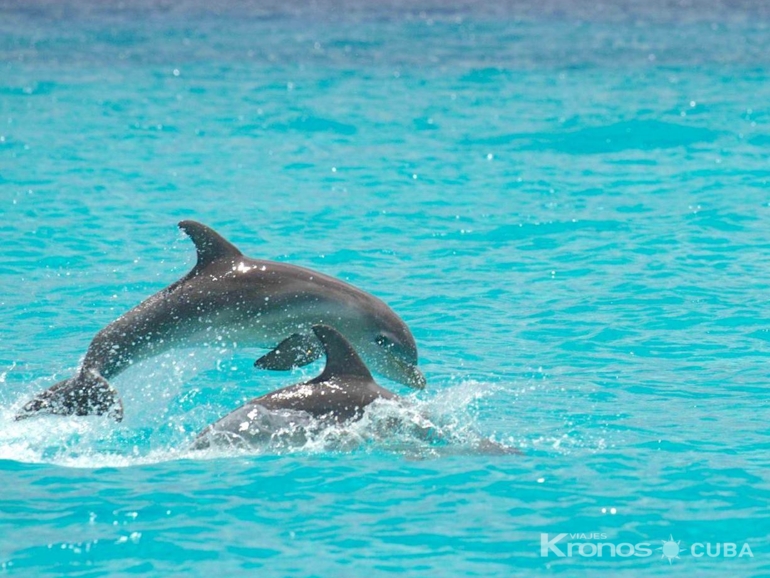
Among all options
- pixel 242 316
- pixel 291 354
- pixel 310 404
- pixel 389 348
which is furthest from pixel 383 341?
pixel 310 404

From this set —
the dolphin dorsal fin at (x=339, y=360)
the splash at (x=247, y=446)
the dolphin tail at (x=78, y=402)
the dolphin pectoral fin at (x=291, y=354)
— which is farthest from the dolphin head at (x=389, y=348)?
the dolphin tail at (x=78, y=402)

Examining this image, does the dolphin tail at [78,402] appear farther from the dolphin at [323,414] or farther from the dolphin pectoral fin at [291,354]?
the dolphin pectoral fin at [291,354]

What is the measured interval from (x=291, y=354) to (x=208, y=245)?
0.97 m

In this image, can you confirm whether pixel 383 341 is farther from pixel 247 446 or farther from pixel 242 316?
pixel 247 446

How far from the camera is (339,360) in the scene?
780 centimetres

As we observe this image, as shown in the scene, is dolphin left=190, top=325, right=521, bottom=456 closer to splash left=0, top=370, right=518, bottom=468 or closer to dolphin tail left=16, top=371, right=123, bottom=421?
splash left=0, top=370, right=518, bottom=468

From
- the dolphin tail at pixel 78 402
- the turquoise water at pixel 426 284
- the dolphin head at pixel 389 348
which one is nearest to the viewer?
the turquoise water at pixel 426 284

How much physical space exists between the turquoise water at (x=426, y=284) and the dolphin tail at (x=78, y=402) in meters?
0.23

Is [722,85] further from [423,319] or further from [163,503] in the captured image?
[163,503]

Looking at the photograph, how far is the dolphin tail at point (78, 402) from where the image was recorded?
26.7 feet

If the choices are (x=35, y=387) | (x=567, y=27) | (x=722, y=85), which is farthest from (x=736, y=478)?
(x=567, y=27)

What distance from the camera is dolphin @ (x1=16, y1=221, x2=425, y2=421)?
8586 mm

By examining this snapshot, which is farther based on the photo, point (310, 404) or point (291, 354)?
point (291, 354)

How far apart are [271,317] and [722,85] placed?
1772cm
